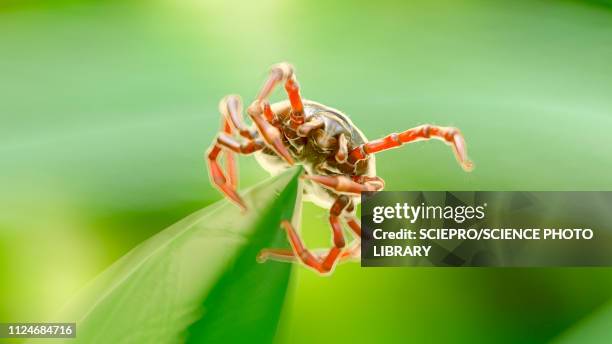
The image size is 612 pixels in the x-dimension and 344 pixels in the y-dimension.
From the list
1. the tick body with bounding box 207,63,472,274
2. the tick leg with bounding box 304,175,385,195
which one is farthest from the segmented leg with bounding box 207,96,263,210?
the tick leg with bounding box 304,175,385,195

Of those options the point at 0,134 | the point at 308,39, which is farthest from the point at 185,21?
the point at 0,134

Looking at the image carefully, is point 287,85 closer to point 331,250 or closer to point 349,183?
point 349,183

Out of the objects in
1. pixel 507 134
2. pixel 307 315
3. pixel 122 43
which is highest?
pixel 122 43

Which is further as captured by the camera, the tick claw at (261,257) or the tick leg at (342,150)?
the tick leg at (342,150)

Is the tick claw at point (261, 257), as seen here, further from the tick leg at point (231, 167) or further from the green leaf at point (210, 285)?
the tick leg at point (231, 167)

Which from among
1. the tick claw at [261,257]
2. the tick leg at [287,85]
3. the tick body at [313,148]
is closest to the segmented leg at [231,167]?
the tick body at [313,148]

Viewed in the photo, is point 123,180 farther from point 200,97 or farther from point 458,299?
point 458,299
